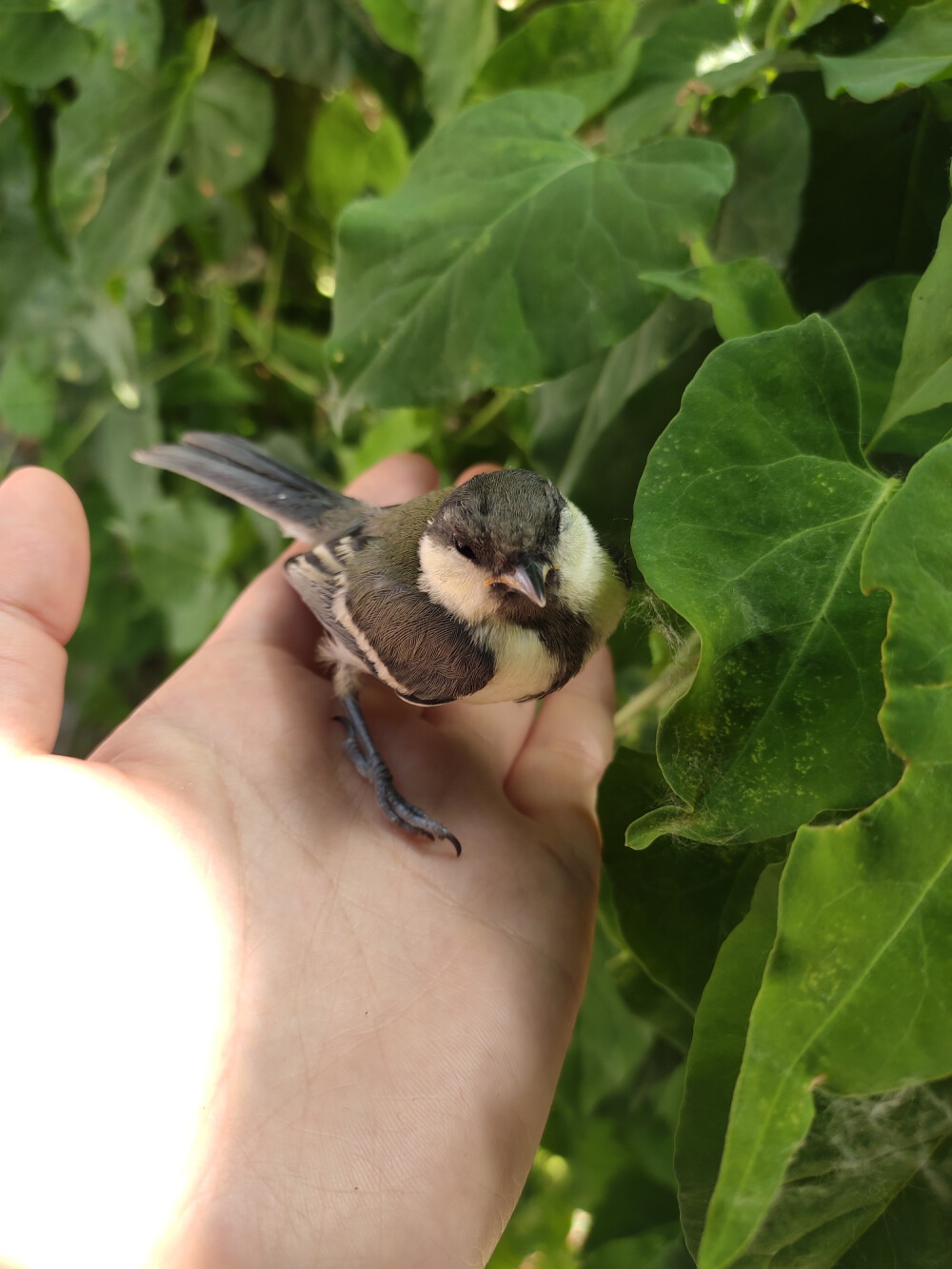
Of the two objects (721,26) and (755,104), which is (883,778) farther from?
(721,26)

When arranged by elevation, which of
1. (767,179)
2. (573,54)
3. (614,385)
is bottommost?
(614,385)

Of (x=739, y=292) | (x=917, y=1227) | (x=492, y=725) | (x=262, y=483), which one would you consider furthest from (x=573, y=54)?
(x=917, y=1227)

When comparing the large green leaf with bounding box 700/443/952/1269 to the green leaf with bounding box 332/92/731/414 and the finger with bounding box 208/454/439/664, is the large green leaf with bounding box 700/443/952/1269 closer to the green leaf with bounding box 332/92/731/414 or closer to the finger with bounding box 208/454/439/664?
the green leaf with bounding box 332/92/731/414

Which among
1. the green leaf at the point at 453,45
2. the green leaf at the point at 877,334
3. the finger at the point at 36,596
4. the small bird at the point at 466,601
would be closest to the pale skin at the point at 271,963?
the finger at the point at 36,596

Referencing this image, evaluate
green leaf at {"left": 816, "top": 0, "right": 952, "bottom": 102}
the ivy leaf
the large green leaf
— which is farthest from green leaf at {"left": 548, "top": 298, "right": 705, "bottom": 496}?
the ivy leaf

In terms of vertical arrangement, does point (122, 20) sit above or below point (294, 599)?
above

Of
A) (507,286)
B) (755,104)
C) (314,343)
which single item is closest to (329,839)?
(507,286)

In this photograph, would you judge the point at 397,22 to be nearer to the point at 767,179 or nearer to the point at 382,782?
the point at 767,179
